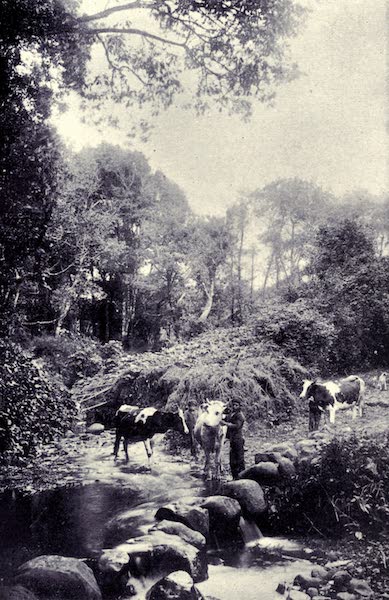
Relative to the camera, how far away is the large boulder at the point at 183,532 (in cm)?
434

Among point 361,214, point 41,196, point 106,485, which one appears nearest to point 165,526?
point 106,485

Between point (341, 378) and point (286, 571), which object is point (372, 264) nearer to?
point (341, 378)

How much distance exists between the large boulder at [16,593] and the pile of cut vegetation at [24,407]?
3.78 meters

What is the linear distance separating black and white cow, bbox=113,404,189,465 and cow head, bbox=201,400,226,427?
0.64 metres

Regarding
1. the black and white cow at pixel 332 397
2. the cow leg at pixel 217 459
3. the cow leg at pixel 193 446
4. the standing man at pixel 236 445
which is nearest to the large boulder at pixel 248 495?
the standing man at pixel 236 445

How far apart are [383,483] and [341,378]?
13.2 feet

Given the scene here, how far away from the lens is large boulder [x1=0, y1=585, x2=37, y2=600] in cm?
313

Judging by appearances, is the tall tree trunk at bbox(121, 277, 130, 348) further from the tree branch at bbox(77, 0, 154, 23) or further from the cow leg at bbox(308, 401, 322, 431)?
the tree branch at bbox(77, 0, 154, 23)

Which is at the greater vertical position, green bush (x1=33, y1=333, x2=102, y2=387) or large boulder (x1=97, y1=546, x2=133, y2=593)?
green bush (x1=33, y1=333, x2=102, y2=387)

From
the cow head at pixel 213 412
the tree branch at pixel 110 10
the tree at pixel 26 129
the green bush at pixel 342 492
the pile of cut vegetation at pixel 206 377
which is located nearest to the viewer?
the green bush at pixel 342 492

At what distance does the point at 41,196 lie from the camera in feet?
24.7

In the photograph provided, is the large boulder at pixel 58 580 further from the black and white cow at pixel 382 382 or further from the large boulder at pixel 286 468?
the black and white cow at pixel 382 382

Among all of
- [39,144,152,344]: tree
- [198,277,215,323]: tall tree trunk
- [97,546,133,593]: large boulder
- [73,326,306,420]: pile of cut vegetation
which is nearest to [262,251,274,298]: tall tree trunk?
[73,326,306,420]: pile of cut vegetation

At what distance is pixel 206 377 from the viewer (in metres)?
7.76
